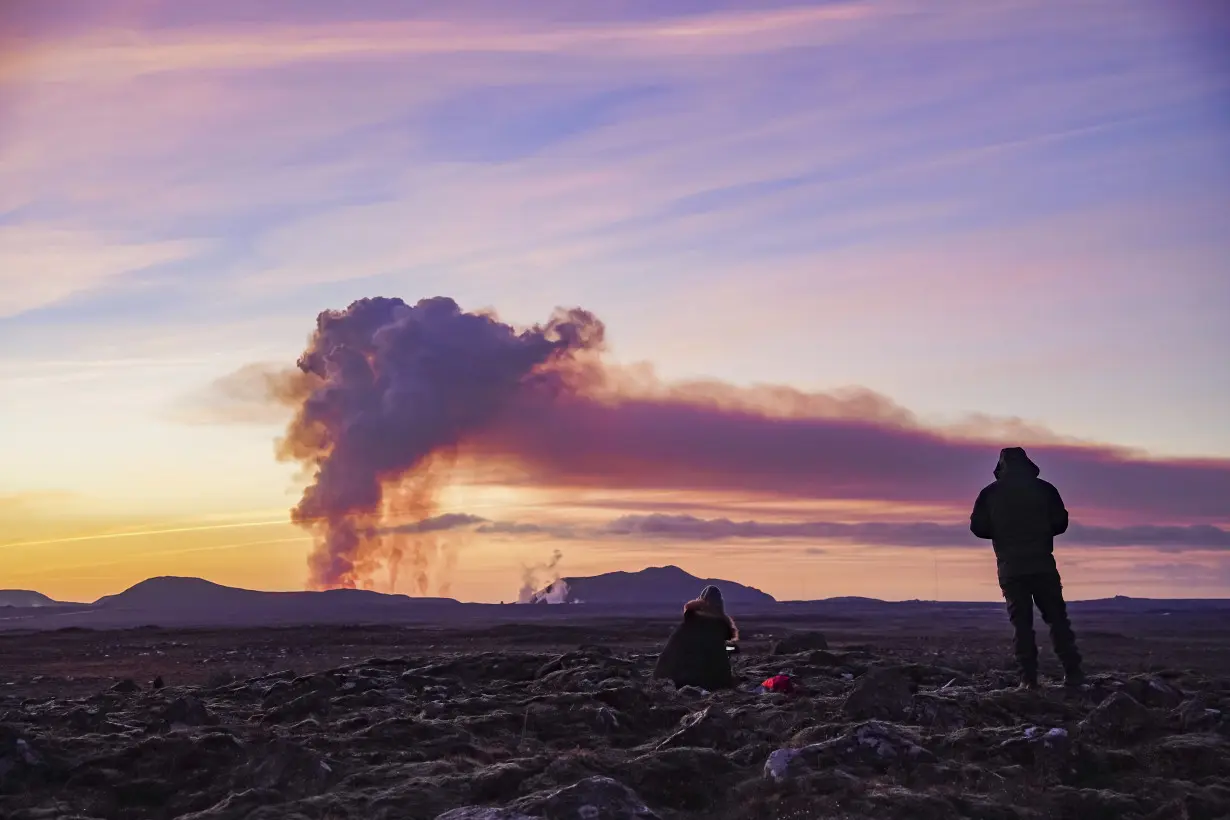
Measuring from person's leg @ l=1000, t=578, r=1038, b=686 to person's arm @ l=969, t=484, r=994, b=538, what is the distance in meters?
0.77

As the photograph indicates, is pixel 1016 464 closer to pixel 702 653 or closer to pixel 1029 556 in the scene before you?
pixel 1029 556

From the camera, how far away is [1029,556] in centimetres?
1612

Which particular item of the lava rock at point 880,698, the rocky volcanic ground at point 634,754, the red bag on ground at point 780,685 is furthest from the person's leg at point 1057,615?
the red bag on ground at point 780,685

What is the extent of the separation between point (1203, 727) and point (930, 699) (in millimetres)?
3088

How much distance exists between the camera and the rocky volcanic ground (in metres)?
10.0

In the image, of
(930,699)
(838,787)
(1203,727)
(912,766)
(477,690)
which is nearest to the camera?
(838,787)

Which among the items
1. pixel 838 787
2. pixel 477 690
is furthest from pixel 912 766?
pixel 477 690

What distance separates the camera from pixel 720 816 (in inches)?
398

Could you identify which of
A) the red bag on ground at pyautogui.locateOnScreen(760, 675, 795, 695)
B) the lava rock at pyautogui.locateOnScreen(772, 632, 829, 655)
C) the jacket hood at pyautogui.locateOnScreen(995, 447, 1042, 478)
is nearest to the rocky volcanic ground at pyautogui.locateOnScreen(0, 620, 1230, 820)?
the red bag on ground at pyautogui.locateOnScreen(760, 675, 795, 695)

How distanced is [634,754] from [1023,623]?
6.88 m

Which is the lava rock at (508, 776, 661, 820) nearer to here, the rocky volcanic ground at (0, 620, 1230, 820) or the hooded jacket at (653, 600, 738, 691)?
the rocky volcanic ground at (0, 620, 1230, 820)

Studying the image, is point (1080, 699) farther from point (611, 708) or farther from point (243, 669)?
point (243, 669)

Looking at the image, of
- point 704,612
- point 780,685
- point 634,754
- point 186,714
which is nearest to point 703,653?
point 704,612

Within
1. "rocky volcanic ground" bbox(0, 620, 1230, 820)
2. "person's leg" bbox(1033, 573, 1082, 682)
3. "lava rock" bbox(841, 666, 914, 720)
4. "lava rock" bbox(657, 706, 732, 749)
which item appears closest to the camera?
"rocky volcanic ground" bbox(0, 620, 1230, 820)
